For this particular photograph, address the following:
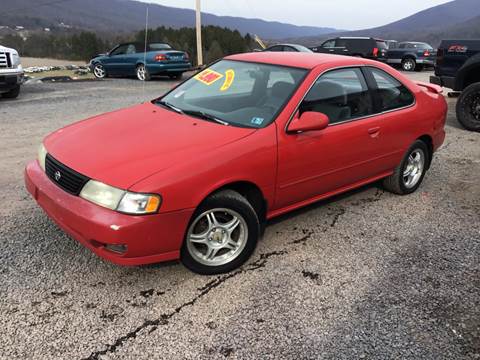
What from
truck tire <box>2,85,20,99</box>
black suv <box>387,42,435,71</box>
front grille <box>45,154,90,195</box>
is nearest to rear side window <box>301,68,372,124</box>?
front grille <box>45,154,90,195</box>

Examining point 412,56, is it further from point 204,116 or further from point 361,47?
point 204,116

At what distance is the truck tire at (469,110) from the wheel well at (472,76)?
49cm

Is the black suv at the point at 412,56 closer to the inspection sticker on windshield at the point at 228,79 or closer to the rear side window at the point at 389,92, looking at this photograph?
the rear side window at the point at 389,92

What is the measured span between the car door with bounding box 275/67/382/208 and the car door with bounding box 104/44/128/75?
13449 millimetres

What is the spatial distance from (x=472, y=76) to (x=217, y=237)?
7.08 meters

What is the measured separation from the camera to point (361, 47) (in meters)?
23.5

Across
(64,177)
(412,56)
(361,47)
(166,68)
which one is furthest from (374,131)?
(361,47)

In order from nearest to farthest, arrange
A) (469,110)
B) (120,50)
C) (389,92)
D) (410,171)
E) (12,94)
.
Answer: (389,92) → (410,171) → (469,110) → (12,94) → (120,50)

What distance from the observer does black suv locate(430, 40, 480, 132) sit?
7961 mm

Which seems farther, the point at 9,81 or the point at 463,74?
the point at 9,81

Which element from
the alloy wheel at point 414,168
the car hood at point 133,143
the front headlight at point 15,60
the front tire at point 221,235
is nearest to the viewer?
the car hood at point 133,143

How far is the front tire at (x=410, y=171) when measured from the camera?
477 centimetres

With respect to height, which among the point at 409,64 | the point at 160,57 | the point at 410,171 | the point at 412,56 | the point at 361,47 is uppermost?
the point at 361,47

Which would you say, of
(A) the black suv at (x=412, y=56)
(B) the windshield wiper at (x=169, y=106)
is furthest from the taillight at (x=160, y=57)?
(A) the black suv at (x=412, y=56)
